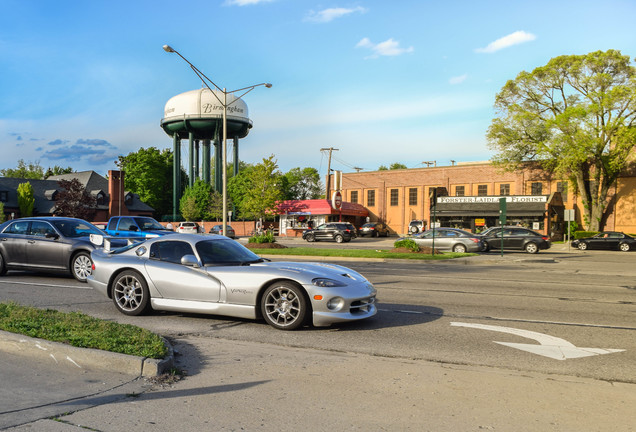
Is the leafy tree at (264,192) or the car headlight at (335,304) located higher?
the leafy tree at (264,192)

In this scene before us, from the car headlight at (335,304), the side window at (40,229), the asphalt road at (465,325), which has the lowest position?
the asphalt road at (465,325)

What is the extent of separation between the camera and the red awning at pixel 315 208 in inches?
2311

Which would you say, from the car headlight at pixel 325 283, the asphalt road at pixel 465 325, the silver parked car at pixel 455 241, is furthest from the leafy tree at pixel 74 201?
the car headlight at pixel 325 283

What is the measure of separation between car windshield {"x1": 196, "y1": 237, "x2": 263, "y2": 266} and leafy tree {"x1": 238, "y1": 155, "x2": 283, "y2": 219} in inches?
2039

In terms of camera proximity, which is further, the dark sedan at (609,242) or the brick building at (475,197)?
the brick building at (475,197)

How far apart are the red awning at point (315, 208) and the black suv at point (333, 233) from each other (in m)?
14.5

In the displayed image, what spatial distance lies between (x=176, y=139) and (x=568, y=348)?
72.5 meters

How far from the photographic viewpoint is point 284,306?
721 cm

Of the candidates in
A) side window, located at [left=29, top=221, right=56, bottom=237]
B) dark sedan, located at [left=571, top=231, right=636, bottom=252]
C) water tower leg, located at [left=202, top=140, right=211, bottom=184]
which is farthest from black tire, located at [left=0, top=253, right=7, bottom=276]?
water tower leg, located at [left=202, top=140, right=211, bottom=184]

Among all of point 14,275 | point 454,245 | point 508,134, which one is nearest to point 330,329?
point 14,275

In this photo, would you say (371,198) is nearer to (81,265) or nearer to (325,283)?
(81,265)

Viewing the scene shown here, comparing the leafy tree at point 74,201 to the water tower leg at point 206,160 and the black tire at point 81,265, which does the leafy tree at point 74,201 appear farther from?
the black tire at point 81,265

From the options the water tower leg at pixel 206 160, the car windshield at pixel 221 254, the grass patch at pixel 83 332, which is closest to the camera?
the grass patch at pixel 83 332

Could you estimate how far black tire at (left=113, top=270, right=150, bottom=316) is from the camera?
26.8ft
